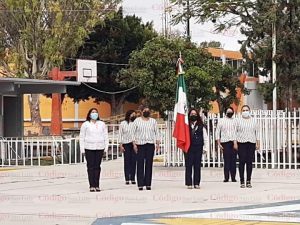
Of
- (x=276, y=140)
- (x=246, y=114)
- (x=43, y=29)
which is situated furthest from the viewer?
(x=43, y=29)

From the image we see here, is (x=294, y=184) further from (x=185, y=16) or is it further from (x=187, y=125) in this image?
(x=185, y=16)

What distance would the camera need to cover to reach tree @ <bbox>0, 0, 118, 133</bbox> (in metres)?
45.4

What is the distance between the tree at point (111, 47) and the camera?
187 ft

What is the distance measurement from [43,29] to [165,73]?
2444cm

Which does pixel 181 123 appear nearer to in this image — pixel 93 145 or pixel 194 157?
pixel 194 157

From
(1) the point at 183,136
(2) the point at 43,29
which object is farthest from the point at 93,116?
(2) the point at 43,29

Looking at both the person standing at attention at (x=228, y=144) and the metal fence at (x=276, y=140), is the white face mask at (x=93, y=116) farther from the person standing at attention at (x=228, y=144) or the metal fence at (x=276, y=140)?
the metal fence at (x=276, y=140)

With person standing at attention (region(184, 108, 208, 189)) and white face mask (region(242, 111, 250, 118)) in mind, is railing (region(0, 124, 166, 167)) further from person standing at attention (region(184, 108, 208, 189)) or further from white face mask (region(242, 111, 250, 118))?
person standing at attention (region(184, 108, 208, 189))

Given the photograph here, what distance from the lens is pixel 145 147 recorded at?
16688 millimetres

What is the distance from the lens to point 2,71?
5069cm

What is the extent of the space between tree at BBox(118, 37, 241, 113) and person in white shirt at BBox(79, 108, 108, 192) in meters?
6.45

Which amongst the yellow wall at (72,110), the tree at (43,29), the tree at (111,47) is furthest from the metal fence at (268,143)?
the yellow wall at (72,110)

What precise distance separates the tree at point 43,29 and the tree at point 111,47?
8.81 metres

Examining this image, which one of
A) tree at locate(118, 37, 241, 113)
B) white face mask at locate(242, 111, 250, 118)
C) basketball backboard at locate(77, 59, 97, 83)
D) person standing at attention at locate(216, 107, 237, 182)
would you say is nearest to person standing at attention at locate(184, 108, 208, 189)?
white face mask at locate(242, 111, 250, 118)
